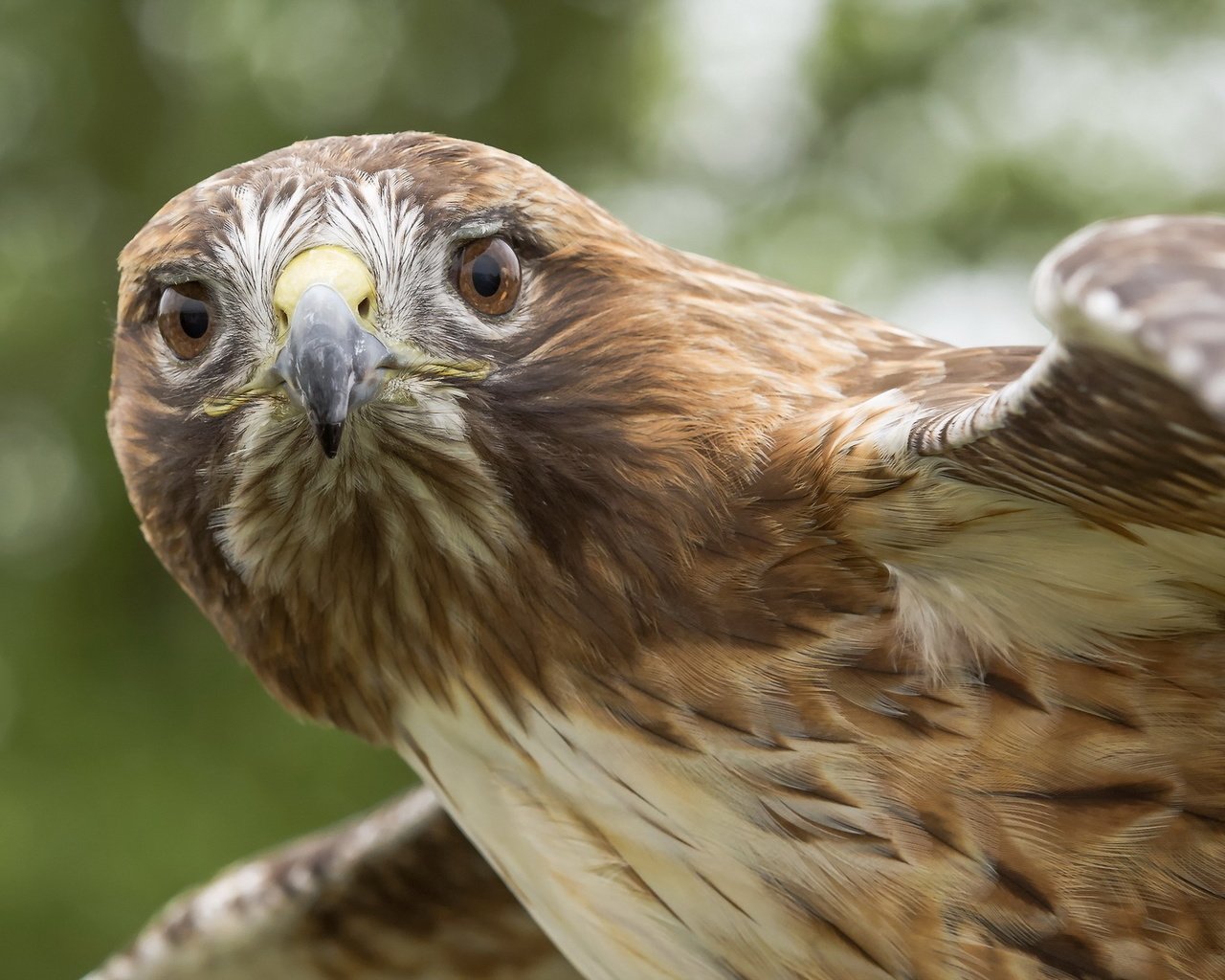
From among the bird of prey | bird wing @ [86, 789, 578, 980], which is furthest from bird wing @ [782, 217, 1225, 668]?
bird wing @ [86, 789, 578, 980]

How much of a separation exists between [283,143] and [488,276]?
6.59m

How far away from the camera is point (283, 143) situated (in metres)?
8.47

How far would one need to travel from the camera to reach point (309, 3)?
346 inches

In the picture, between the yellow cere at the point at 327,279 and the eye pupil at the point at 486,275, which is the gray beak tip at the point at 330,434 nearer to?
the yellow cere at the point at 327,279

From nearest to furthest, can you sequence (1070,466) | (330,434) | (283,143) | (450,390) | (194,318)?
(1070,466) → (330,434) → (450,390) → (194,318) → (283,143)

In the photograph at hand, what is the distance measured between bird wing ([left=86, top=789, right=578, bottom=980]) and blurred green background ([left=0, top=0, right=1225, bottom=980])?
4.28 meters

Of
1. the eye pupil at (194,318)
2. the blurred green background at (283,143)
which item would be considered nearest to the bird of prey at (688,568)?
the eye pupil at (194,318)

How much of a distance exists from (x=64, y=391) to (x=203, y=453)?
702cm

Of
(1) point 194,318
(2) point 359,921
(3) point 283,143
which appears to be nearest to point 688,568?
(1) point 194,318

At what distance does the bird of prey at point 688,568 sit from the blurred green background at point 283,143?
5.97 meters

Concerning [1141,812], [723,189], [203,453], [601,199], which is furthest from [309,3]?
[1141,812]

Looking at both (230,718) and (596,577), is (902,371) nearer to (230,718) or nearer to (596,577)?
(596,577)

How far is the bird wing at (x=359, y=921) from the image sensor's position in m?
3.64

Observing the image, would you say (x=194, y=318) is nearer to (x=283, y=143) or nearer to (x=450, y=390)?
(x=450, y=390)
